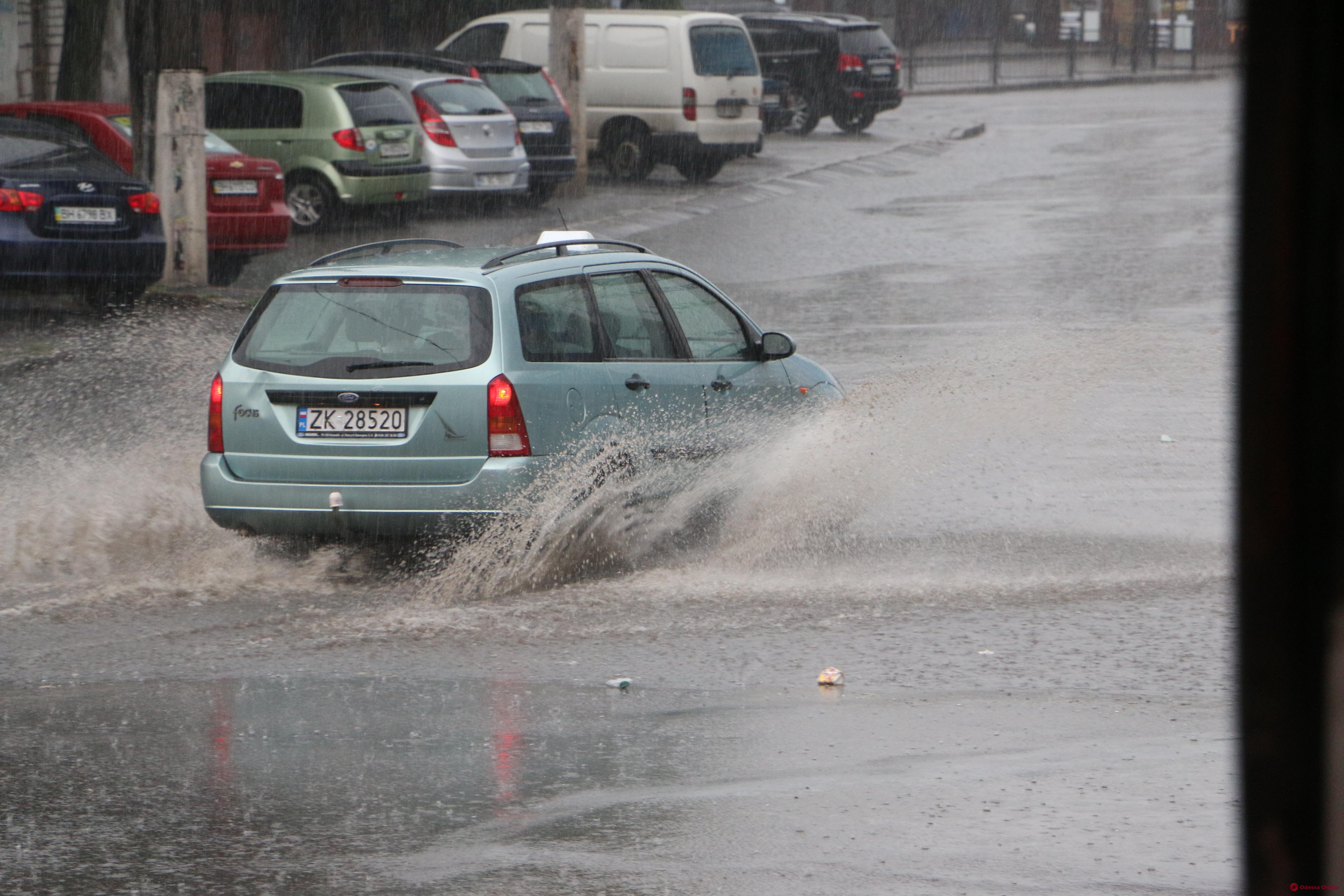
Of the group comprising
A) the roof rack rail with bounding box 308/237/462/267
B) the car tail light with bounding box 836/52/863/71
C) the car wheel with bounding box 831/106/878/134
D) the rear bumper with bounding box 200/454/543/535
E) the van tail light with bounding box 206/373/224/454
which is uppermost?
the car tail light with bounding box 836/52/863/71

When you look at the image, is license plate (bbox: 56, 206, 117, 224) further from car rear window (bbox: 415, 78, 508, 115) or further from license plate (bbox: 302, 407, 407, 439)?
car rear window (bbox: 415, 78, 508, 115)

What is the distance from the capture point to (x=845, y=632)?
6.68 meters

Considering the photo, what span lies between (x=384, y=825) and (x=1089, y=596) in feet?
11.8

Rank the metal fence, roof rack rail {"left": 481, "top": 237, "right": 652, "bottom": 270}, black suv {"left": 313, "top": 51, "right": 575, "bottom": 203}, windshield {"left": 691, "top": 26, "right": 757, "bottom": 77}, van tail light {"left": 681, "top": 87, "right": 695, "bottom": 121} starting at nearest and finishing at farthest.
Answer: roof rack rail {"left": 481, "top": 237, "right": 652, "bottom": 270}, black suv {"left": 313, "top": 51, "right": 575, "bottom": 203}, van tail light {"left": 681, "top": 87, "right": 695, "bottom": 121}, windshield {"left": 691, "top": 26, "right": 757, "bottom": 77}, the metal fence

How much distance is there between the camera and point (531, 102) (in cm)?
2355

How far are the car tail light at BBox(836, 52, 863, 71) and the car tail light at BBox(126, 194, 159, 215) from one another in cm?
2231

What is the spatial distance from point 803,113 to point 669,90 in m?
9.73

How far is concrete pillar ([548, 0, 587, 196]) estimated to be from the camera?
24.5 metres

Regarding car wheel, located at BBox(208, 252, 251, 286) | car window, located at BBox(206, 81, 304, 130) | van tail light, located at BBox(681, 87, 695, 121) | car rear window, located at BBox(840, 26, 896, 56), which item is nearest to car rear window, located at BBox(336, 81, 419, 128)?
car window, located at BBox(206, 81, 304, 130)

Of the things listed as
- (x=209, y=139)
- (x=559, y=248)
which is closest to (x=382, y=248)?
(x=559, y=248)

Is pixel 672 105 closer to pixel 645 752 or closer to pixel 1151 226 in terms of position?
→ pixel 1151 226

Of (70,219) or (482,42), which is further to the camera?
(482,42)

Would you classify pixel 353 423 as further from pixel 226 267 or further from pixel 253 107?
pixel 253 107

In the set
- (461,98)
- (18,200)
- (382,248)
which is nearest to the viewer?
(382,248)
